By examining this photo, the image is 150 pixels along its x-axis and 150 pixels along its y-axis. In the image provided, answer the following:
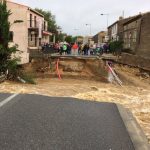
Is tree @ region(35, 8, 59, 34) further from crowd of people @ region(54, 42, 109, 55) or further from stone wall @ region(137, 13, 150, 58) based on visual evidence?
stone wall @ region(137, 13, 150, 58)

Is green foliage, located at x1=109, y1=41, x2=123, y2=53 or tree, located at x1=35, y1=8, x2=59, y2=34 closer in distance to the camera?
green foliage, located at x1=109, y1=41, x2=123, y2=53

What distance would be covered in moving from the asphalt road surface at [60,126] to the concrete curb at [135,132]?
0.43 ft

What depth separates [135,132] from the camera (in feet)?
25.6

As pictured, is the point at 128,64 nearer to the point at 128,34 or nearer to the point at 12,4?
the point at 128,34

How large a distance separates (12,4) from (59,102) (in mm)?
42633

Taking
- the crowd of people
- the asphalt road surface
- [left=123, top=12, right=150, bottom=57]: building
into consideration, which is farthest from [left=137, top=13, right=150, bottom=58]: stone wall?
the asphalt road surface

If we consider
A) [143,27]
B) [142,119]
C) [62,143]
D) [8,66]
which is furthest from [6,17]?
[143,27]

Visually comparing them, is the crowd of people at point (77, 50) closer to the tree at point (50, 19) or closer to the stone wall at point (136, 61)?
the stone wall at point (136, 61)

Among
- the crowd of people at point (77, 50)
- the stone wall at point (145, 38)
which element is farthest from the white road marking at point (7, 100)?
the crowd of people at point (77, 50)

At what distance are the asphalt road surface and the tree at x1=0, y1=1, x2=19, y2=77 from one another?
806 cm

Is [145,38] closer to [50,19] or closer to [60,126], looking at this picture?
→ [60,126]

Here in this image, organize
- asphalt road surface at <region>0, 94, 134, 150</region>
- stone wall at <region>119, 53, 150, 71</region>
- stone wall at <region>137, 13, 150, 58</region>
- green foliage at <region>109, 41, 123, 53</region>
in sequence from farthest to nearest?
green foliage at <region>109, 41, 123, 53</region> < stone wall at <region>137, 13, 150, 58</region> < stone wall at <region>119, 53, 150, 71</region> < asphalt road surface at <region>0, 94, 134, 150</region>

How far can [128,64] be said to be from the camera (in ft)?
132

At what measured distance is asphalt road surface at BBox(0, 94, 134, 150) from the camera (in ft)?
20.9
